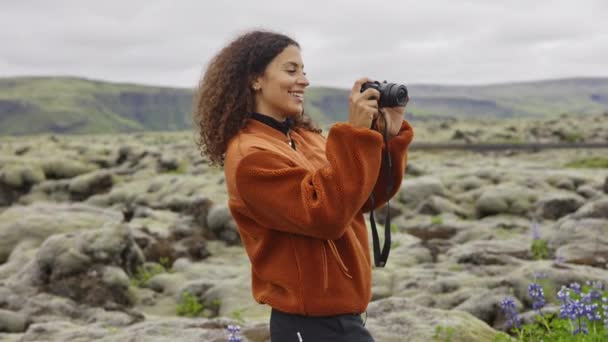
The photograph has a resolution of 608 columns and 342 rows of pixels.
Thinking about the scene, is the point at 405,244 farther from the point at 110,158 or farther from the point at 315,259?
the point at 110,158

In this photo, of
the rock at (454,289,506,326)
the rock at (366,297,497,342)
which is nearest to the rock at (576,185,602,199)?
the rock at (454,289,506,326)

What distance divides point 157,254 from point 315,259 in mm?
16634

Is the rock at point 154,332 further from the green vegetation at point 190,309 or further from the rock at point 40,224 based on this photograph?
the rock at point 40,224

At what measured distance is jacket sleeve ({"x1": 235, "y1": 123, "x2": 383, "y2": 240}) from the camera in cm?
411

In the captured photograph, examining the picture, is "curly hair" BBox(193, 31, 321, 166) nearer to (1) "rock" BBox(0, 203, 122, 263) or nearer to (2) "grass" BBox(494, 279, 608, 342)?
(2) "grass" BBox(494, 279, 608, 342)

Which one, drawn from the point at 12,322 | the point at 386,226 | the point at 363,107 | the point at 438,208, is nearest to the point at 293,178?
the point at 363,107

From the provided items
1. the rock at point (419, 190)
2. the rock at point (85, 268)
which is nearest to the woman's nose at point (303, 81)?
the rock at point (85, 268)

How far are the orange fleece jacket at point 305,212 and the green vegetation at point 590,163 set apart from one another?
36.5m

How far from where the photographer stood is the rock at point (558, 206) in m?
24.1

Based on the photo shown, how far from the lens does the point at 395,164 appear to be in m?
5.22

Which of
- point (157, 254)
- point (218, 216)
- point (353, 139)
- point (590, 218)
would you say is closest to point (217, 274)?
point (157, 254)

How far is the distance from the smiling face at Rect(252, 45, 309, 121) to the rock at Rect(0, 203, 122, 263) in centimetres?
1699

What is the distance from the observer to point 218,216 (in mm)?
23250

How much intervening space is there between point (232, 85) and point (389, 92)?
1.22 m
